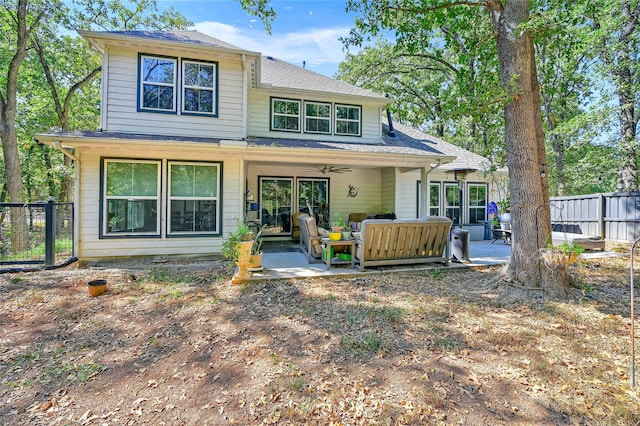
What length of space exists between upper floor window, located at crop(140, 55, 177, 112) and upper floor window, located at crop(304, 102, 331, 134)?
13.3ft

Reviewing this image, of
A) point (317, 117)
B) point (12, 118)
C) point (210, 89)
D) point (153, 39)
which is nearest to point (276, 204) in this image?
point (317, 117)

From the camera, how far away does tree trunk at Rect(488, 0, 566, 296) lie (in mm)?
Answer: 4969

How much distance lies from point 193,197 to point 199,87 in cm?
285

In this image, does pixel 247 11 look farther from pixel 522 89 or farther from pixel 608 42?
pixel 608 42

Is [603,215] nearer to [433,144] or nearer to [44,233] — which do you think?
[433,144]

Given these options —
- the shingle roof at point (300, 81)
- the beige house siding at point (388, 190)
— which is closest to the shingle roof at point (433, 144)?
the beige house siding at point (388, 190)

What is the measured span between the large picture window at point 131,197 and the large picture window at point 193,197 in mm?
351

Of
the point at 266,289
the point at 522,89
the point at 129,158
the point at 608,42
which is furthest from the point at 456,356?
the point at 608,42

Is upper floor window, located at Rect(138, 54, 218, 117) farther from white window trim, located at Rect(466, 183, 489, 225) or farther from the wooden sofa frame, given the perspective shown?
white window trim, located at Rect(466, 183, 489, 225)

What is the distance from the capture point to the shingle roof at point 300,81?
10.1 meters

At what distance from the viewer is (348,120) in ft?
34.2

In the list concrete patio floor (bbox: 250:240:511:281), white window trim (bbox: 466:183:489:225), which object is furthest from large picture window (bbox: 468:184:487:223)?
concrete patio floor (bbox: 250:240:511:281)

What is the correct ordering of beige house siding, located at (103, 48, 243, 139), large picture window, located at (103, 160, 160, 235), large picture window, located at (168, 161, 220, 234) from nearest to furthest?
large picture window, located at (103, 160, 160, 235) < beige house siding, located at (103, 48, 243, 139) < large picture window, located at (168, 161, 220, 234)

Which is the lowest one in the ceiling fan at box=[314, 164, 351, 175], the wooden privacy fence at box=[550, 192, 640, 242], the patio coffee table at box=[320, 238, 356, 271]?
the patio coffee table at box=[320, 238, 356, 271]
